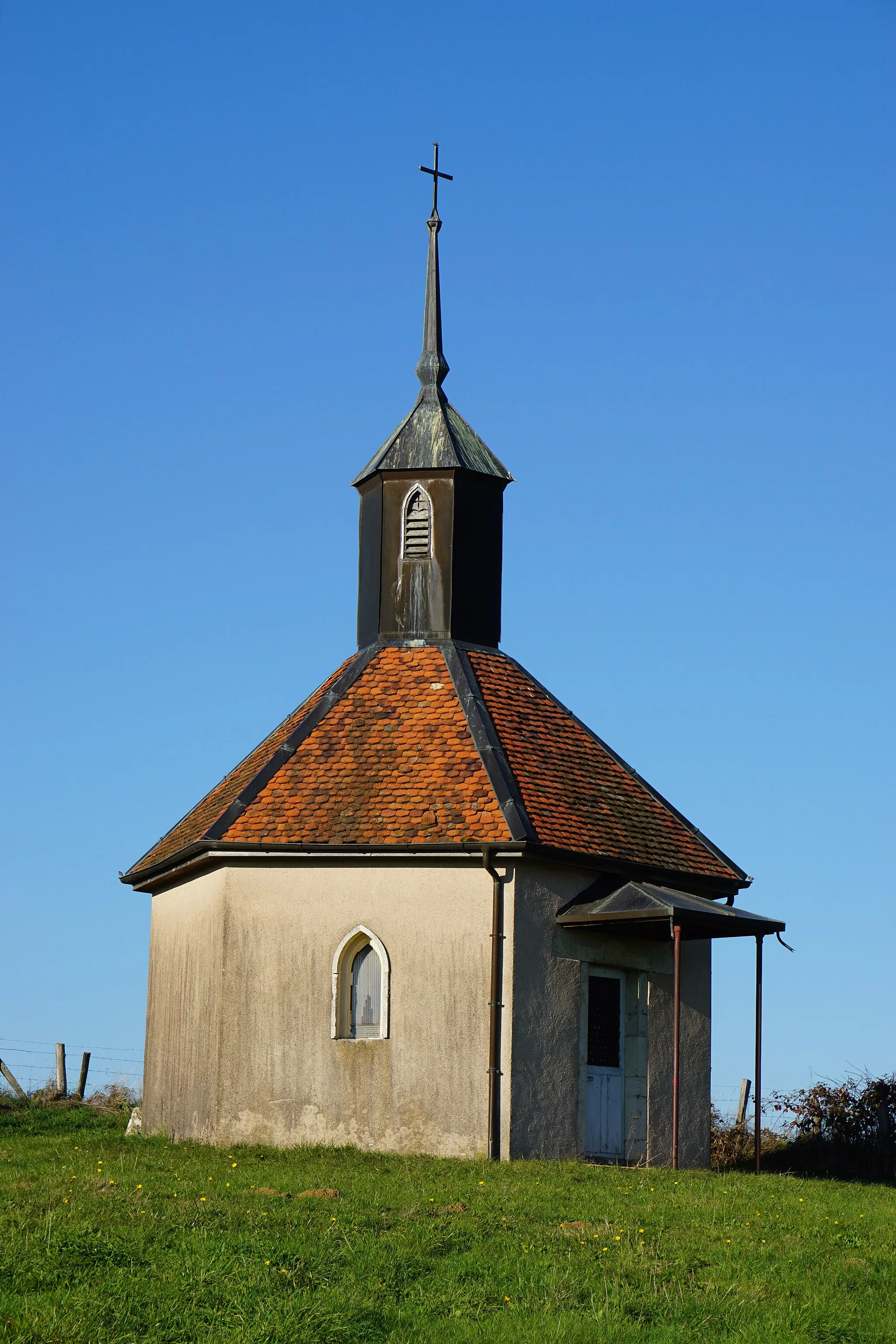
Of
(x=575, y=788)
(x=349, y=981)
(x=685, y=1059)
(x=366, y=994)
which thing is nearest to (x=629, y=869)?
(x=575, y=788)

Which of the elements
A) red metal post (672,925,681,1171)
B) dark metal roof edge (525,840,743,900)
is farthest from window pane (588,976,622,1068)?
dark metal roof edge (525,840,743,900)

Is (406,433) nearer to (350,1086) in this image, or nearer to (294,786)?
(294,786)

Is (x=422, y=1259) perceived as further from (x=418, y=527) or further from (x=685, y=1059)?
(x=418, y=527)

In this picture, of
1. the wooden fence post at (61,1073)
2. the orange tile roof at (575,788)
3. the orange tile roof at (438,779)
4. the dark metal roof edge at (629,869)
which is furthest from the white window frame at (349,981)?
the wooden fence post at (61,1073)

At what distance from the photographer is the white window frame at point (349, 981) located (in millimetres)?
Result: 18094

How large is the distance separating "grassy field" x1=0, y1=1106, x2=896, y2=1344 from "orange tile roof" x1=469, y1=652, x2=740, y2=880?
189 inches

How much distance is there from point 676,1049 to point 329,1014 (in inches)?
153

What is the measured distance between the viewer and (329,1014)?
18.1 m

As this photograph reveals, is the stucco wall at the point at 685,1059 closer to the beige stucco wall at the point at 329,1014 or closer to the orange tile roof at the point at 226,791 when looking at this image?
the beige stucco wall at the point at 329,1014

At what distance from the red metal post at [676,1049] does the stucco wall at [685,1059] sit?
0.11 metres

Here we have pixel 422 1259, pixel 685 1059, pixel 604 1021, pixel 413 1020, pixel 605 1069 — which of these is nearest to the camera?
pixel 422 1259

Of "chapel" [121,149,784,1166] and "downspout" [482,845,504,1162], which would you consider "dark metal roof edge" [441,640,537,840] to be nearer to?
"chapel" [121,149,784,1166]

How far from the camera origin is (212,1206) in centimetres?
1234

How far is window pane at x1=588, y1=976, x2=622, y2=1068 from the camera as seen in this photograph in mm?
18844
